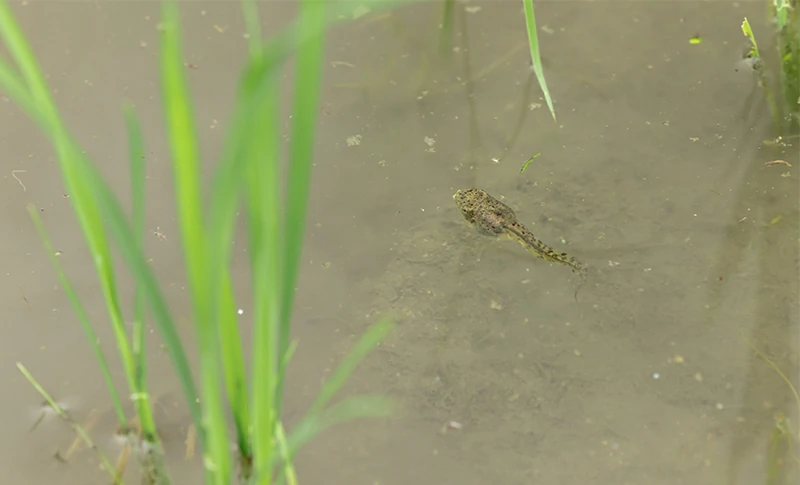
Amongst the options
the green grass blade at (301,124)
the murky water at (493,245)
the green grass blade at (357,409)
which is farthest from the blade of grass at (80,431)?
the green grass blade at (301,124)

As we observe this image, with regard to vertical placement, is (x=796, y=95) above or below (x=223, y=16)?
below

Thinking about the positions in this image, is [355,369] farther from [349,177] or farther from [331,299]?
[349,177]

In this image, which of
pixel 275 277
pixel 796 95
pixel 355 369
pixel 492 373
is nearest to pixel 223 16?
pixel 355 369

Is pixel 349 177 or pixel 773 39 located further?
pixel 773 39

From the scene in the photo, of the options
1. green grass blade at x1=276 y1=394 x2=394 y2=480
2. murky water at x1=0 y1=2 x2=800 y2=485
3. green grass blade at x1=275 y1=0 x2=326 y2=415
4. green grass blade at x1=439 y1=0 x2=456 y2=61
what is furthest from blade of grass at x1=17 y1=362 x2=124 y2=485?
green grass blade at x1=439 y1=0 x2=456 y2=61

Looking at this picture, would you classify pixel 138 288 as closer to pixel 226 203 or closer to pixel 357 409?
pixel 226 203

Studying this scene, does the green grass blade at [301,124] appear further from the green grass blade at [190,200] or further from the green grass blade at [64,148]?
the green grass blade at [64,148]
